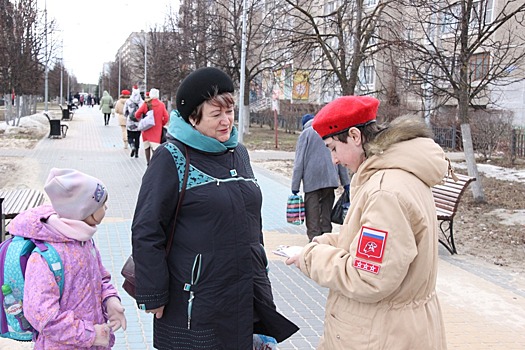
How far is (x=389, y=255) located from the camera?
7.05 feet

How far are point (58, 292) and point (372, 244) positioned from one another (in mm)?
1374

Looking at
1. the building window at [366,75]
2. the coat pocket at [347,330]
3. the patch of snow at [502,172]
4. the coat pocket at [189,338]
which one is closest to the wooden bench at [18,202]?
the coat pocket at [189,338]

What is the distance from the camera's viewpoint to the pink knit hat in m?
2.67

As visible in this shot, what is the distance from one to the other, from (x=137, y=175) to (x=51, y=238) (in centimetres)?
1089

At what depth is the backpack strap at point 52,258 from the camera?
252 centimetres

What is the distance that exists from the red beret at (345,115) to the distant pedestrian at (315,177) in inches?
168

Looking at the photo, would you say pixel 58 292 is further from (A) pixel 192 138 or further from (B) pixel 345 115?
(B) pixel 345 115

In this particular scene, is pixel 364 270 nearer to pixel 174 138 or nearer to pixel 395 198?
pixel 395 198

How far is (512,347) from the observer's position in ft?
15.4

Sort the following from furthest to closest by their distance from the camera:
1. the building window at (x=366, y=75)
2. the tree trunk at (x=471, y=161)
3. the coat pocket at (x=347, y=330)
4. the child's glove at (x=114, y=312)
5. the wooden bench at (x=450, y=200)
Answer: the building window at (x=366, y=75) → the tree trunk at (x=471, y=161) → the wooden bench at (x=450, y=200) → the child's glove at (x=114, y=312) → the coat pocket at (x=347, y=330)

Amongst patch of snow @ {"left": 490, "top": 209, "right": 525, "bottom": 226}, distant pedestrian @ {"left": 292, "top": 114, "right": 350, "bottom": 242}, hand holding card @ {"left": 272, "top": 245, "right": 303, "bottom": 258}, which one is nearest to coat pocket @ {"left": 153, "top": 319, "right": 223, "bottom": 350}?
hand holding card @ {"left": 272, "top": 245, "right": 303, "bottom": 258}

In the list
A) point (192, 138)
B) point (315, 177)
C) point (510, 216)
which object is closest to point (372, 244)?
point (192, 138)

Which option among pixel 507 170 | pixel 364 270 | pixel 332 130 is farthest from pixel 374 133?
pixel 507 170

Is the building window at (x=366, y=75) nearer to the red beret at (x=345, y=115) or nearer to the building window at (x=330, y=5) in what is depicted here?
the building window at (x=330, y=5)
